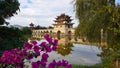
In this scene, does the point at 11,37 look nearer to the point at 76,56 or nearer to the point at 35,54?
the point at 35,54

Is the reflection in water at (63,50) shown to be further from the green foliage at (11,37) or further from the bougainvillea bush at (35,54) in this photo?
the bougainvillea bush at (35,54)

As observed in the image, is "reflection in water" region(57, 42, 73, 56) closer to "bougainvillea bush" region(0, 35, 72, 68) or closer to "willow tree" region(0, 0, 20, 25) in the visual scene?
"willow tree" region(0, 0, 20, 25)

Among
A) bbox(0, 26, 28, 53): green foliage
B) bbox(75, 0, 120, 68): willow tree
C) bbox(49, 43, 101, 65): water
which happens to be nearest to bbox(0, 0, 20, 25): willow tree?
bbox(0, 26, 28, 53): green foliage

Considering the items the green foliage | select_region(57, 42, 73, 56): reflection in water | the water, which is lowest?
the water

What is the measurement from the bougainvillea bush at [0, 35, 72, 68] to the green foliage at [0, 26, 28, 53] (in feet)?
14.9

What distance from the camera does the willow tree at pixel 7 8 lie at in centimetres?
828

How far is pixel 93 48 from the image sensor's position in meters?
19.8

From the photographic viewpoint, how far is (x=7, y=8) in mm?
8258

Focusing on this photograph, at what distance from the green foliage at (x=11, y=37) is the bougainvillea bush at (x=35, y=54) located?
4540mm

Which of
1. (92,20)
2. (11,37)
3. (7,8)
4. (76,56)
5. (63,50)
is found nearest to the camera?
(7,8)

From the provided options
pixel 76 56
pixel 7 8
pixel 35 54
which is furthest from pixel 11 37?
pixel 76 56

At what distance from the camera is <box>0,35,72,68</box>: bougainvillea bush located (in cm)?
369

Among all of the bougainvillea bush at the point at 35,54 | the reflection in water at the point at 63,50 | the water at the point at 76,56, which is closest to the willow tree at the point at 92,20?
the water at the point at 76,56

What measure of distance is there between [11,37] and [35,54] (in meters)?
4.88
